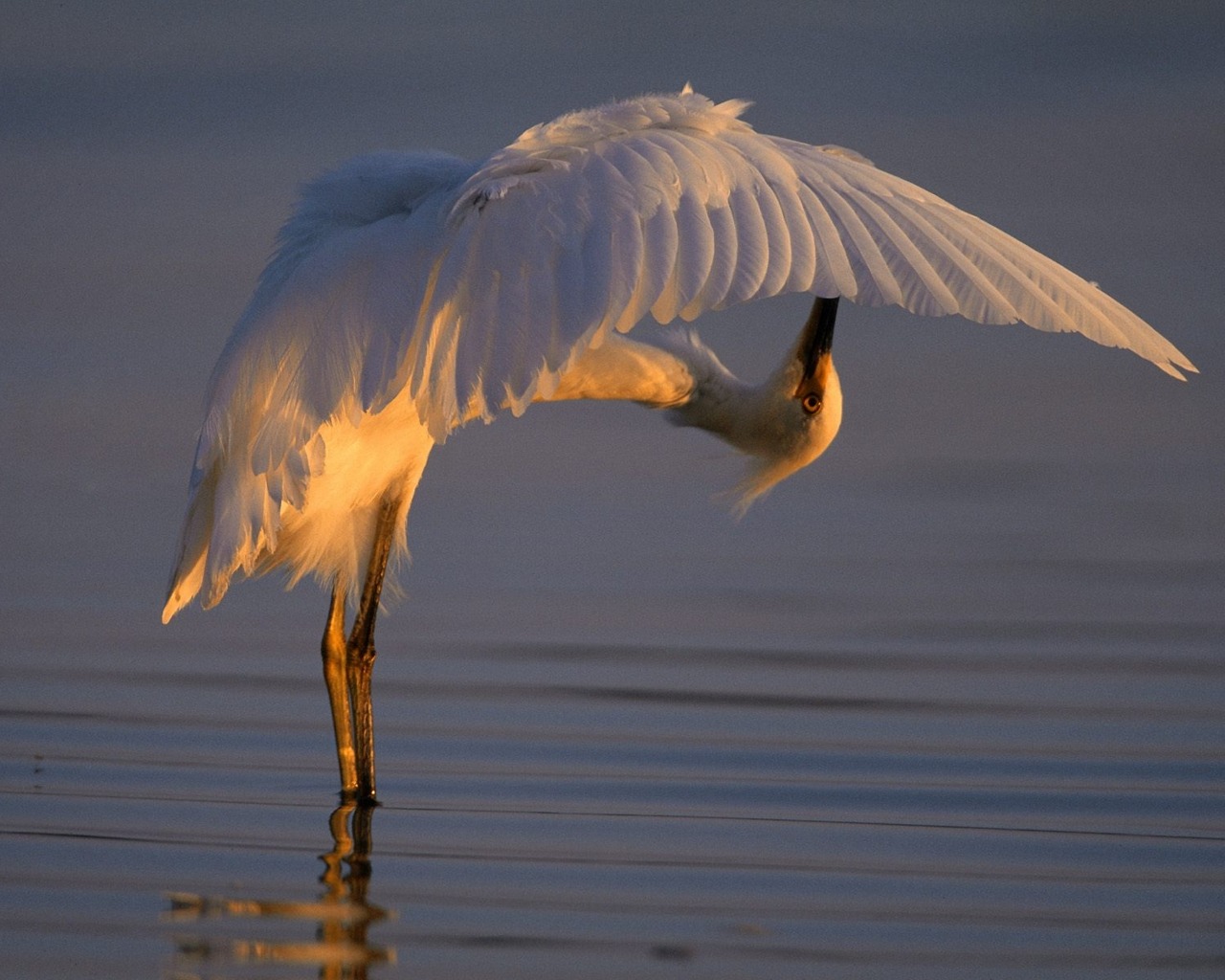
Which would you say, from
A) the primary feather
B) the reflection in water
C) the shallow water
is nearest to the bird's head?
the shallow water

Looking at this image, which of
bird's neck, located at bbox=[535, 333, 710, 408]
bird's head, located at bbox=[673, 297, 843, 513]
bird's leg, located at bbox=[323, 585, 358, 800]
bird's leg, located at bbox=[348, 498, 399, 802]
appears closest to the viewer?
bird's leg, located at bbox=[323, 585, 358, 800]

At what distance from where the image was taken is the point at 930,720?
8523mm

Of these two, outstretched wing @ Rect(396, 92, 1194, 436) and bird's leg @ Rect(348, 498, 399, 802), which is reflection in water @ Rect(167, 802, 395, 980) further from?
bird's leg @ Rect(348, 498, 399, 802)

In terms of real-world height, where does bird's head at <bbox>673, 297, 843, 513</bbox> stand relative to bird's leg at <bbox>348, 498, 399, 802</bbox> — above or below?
above

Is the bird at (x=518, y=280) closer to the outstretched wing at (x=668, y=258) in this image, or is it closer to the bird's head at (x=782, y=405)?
the outstretched wing at (x=668, y=258)

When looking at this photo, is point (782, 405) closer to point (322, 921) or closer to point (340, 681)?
point (340, 681)

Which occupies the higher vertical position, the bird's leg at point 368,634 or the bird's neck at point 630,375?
the bird's neck at point 630,375

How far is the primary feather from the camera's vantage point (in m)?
5.14

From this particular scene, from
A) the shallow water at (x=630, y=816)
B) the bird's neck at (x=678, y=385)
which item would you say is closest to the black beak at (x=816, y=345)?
the bird's neck at (x=678, y=385)

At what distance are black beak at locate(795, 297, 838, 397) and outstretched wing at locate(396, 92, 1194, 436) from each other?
94.7 inches

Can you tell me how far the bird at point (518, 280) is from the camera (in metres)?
5.16

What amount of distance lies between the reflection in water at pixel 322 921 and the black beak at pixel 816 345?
9.84 ft

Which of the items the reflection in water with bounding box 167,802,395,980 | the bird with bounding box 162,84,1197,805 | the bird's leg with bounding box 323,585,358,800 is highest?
the bird with bounding box 162,84,1197,805

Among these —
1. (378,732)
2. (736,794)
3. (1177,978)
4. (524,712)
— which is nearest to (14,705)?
(378,732)
